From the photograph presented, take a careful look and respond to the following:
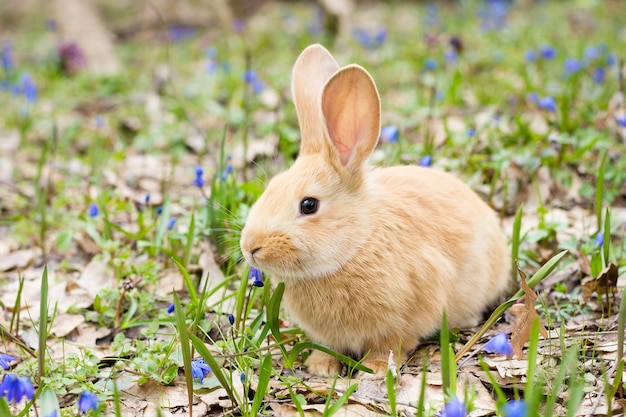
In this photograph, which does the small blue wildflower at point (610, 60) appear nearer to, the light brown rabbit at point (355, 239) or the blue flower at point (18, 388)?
the light brown rabbit at point (355, 239)

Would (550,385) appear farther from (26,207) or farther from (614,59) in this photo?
(614,59)

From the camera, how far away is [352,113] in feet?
9.18

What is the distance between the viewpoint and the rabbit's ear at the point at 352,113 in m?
2.69

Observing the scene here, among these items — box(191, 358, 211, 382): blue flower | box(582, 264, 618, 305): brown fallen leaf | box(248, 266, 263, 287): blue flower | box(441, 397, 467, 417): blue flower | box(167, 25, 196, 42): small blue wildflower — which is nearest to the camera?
box(441, 397, 467, 417): blue flower

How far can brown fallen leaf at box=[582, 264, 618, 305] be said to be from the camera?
3117 millimetres

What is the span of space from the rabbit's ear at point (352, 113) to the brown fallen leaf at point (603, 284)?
1244mm

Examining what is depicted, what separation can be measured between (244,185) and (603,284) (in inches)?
77.7

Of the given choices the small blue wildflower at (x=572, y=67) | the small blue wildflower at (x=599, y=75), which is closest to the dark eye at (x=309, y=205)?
the small blue wildflower at (x=572, y=67)

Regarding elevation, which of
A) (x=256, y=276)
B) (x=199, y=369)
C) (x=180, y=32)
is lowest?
(x=199, y=369)

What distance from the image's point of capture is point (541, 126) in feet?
17.0

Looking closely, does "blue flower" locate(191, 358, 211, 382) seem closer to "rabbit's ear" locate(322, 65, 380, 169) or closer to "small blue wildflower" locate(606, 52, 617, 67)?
"rabbit's ear" locate(322, 65, 380, 169)

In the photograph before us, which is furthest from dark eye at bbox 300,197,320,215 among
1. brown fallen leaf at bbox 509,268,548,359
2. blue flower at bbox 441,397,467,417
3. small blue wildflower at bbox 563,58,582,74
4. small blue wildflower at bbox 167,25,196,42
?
small blue wildflower at bbox 167,25,196,42

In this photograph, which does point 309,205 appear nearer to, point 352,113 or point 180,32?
point 352,113

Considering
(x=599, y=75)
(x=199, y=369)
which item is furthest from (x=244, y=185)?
(x=599, y=75)
